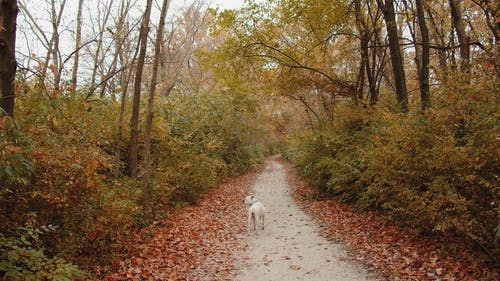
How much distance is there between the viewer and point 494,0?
31.9 ft

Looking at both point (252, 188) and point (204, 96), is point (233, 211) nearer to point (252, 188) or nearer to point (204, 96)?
point (252, 188)

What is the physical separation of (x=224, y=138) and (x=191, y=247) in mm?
13277

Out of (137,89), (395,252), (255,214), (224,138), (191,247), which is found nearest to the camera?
(395,252)

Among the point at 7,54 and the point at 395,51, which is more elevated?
the point at 395,51

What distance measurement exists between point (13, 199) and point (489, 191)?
6816 millimetres

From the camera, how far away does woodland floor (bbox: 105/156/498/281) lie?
5.43m

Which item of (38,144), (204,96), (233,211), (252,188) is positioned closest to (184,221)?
(233,211)

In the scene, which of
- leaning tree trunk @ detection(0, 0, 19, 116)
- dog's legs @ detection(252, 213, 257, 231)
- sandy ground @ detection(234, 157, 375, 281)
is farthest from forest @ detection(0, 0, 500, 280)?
dog's legs @ detection(252, 213, 257, 231)

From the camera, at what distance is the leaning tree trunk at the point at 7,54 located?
399 centimetres

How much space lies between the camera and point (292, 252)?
6797 millimetres

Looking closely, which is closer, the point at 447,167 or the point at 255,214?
the point at 447,167

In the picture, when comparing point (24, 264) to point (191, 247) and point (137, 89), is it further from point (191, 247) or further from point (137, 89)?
point (137, 89)

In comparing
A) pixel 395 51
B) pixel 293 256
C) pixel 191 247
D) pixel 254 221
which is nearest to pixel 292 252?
pixel 293 256

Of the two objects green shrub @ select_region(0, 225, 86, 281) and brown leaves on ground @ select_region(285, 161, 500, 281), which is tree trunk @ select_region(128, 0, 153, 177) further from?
brown leaves on ground @ select_region(285, 161, 500, 281)
